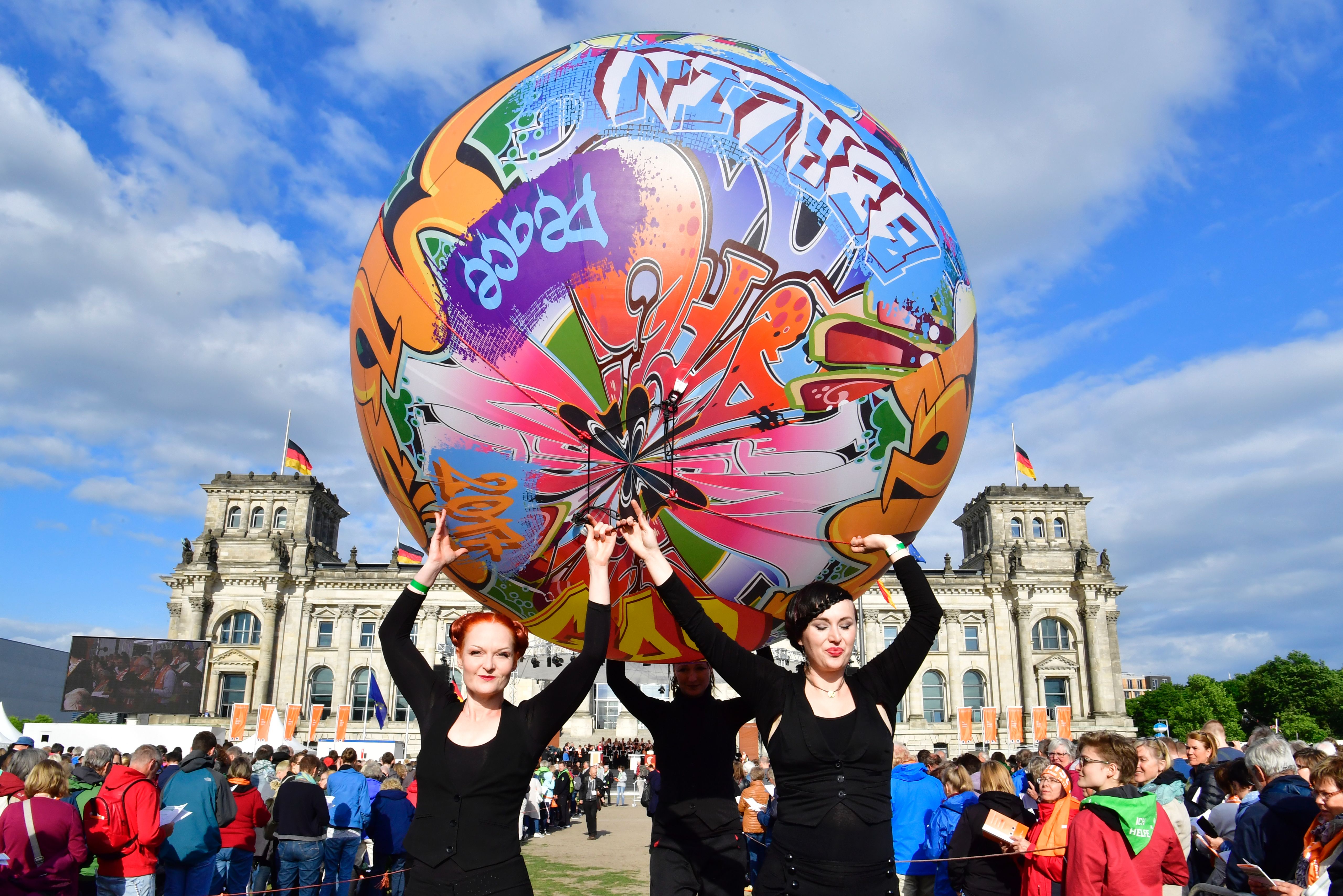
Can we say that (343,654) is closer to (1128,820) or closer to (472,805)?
(1128,820)

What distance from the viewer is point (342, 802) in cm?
1005

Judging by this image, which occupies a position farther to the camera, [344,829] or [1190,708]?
[1190,708]

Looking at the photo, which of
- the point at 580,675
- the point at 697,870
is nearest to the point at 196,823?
the point at 697,870

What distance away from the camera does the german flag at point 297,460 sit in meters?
60.4

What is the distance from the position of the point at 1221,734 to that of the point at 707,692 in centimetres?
682

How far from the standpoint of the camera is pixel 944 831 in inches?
309

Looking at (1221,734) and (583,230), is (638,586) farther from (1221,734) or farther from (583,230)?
(1221,734)

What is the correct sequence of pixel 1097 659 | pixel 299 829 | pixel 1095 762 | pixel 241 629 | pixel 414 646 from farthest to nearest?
pixel 241 629
pixel 1097 659
pixel 299 829
pixel 1095 762
pixel 414 646

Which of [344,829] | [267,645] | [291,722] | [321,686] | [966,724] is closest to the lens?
[344,829]

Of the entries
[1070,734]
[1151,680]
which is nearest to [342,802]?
[1070,734]

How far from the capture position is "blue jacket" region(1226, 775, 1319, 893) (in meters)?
5.30

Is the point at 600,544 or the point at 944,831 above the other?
the point at 600,544

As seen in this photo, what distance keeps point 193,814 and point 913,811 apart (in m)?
6.10

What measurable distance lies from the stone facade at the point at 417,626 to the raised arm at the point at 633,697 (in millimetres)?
52545
